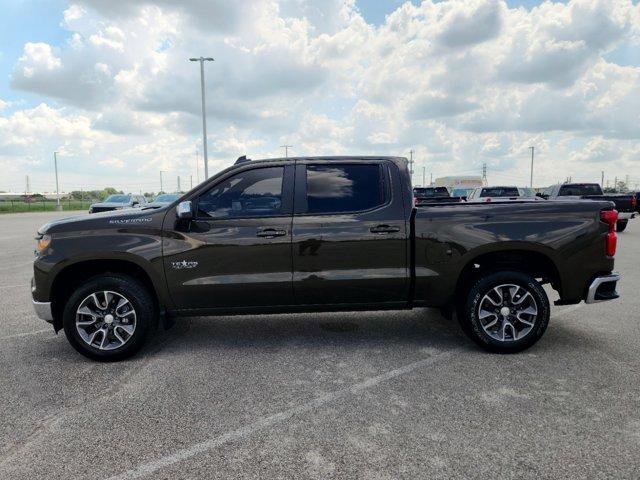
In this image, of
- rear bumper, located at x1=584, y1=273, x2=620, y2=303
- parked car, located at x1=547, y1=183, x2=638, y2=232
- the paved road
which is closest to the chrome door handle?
the paved road

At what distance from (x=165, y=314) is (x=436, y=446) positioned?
2.80 metres

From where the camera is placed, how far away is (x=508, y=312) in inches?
176

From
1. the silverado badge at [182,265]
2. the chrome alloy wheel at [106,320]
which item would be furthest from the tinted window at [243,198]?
the chrome alloy wheel at [106,320]

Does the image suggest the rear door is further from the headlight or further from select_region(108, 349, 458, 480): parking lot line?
the headlight

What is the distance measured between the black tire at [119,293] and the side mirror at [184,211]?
83 cm

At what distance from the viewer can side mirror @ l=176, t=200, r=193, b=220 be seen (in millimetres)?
4188

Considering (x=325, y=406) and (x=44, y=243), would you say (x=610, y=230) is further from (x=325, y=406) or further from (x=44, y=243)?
(x=44, y=243)

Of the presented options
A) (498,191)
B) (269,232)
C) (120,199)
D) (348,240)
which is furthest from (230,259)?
(120,199)

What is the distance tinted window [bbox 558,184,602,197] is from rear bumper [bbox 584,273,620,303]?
590 inches

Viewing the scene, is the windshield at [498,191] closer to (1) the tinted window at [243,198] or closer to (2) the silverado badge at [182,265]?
(1) the tinted window at [243,198]

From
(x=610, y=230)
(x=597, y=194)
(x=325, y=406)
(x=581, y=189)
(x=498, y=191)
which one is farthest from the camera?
(x=498, y=191)

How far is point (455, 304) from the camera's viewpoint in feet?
15.5

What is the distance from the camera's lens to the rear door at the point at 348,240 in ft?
14.3

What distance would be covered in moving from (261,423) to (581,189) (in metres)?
18.2
